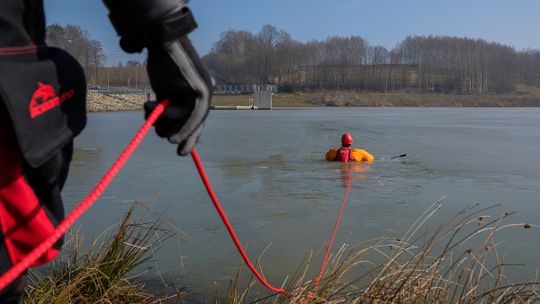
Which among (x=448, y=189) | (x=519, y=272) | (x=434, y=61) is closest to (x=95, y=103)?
(x=448, y=189)

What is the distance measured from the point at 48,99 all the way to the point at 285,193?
628 centimetres

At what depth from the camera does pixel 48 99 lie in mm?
1334

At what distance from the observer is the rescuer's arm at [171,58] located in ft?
4.40

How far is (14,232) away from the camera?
1315 mm

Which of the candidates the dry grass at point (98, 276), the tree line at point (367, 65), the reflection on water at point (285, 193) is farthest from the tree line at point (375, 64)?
the dry grass at point (98, 276)

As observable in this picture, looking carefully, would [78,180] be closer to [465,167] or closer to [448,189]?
[448,189]

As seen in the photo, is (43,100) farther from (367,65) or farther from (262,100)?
(367,65)

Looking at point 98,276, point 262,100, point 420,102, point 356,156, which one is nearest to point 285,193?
point 356,156

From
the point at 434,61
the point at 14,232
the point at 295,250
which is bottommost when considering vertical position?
the point at 295,250

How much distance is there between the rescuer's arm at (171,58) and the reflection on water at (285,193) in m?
2.59

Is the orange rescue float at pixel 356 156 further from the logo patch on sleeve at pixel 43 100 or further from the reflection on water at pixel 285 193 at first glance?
the logo patch on sleeve at pixel 43 100

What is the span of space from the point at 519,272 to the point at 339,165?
22.6 ft

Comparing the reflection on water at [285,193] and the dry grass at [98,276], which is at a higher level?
the dry grass at [98,276]

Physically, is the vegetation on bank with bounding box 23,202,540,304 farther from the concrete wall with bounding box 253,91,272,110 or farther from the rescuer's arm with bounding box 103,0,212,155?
the concrete wall with bounding box 253,91,272,110
